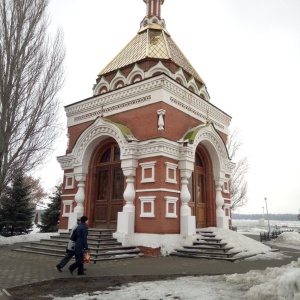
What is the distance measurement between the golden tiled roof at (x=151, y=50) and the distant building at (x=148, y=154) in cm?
5

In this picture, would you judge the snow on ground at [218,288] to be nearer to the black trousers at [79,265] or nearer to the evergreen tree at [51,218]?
the black trousers at [79,265]

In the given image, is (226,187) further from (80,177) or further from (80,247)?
(80,247)

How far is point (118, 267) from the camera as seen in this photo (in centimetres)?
770

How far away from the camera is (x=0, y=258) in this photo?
8.98 meters

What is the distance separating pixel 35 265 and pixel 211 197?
25.2 ft

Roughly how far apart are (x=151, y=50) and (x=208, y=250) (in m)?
8.92

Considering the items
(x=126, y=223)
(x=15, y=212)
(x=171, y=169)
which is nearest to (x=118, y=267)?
(x=126, y=223)

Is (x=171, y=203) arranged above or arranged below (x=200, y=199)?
below

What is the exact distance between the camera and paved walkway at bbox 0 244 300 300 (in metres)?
6.46

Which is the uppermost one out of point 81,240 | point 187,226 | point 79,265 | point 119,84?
point 119,84

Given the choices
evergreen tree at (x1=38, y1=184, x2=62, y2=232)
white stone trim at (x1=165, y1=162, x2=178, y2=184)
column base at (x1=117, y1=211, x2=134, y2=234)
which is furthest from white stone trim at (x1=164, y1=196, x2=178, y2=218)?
evergreen tree at (x1=38, y1=184, x2=62, y2=232)

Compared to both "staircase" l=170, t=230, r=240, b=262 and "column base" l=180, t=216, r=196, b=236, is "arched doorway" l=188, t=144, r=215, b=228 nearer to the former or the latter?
"column base" l=180, t=216, r=196, b=236

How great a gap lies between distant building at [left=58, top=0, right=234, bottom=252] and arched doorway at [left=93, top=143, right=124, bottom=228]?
0.04 m

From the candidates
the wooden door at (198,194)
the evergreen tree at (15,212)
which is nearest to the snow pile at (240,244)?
the wooden door at (198,194)
